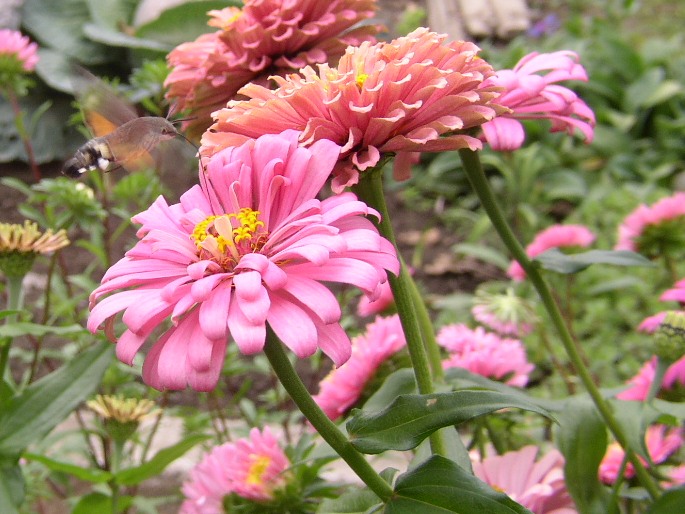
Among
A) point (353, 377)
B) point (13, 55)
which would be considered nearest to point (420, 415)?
point (353, 377)

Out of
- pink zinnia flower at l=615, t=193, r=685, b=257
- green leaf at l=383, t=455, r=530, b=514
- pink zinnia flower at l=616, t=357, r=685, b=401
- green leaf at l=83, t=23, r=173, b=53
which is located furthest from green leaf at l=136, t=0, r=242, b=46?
green leaf at l=383, t=455, r=530, b=514

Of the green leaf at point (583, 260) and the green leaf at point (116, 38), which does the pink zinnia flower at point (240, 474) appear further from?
the green leaf at point (116, 38)

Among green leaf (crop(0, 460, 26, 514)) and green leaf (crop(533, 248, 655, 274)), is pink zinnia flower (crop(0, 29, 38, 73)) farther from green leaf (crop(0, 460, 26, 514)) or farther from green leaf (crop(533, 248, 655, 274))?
green leaf (crop(533, 248, 655, 274))

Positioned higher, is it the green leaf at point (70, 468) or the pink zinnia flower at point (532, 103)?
the pink zinnia flower at point (532, 103)

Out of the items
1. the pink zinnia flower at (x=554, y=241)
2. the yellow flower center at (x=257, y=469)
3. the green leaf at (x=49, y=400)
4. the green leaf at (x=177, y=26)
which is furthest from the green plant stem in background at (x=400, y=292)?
the green leaf at (x=177, y=26)

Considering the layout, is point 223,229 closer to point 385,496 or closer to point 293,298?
point 293,298

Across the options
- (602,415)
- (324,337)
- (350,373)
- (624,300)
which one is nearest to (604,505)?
(602,415)

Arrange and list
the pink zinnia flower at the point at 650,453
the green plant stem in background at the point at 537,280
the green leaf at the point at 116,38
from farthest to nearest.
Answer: the green leaf at the point at 116,38
the pink zinnia flower at the point at 650,453
the green plant stem in background at the point at 537,280
